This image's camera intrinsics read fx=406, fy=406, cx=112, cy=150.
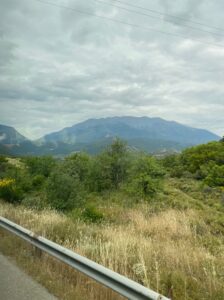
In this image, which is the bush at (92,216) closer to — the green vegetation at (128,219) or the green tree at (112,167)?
the green vegetation at (128,219)

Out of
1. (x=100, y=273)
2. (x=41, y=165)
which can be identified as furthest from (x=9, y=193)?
(x=41, y=165)

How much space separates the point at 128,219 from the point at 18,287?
30.0 ft

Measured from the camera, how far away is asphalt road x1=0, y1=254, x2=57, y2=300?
19.2 feet

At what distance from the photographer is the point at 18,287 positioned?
634 cm

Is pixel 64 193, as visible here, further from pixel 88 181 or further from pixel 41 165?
pixel 41 165

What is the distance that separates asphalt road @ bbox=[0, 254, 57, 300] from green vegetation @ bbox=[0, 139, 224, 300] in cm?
26

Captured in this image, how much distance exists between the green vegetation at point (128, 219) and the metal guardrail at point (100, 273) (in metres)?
0.37

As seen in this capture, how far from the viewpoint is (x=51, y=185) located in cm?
2039

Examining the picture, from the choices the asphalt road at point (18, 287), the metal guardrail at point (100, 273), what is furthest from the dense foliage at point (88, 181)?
the asphalt road at point (18, 287)

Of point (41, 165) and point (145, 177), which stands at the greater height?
point (145, 177)

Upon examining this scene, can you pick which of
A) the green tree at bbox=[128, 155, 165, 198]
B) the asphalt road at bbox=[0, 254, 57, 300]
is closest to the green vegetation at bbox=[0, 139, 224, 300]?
the green tree at bbox=[128, 155, 165, 198]

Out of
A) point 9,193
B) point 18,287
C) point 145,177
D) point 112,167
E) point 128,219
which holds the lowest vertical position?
A: point 9,193

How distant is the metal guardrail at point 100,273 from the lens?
468 cm

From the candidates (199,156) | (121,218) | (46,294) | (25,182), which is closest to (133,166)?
(25,182)
